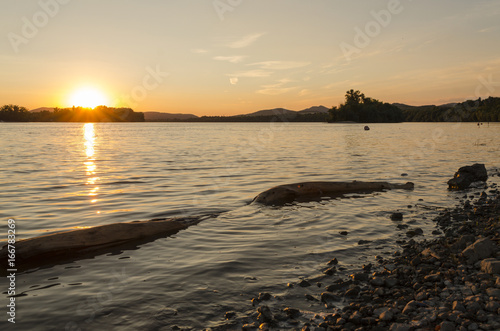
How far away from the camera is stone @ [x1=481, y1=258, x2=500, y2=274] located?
653 centimetres

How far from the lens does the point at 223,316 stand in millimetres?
6086

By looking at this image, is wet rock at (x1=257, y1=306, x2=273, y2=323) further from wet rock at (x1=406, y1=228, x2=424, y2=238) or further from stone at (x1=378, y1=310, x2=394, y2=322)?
wet rock at (x1=406, y1=228, x2=424, y2=238)

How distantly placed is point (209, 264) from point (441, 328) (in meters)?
5.04

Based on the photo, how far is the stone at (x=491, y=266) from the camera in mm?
6527

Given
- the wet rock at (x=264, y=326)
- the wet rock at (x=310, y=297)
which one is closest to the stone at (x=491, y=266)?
the wet rock at (x=310, y=297)

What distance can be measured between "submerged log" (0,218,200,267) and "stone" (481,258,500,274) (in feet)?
26.3

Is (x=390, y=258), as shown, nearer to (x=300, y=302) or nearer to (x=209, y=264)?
(x=300, y=302)

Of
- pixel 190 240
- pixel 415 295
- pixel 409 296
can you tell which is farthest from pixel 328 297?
pixel 190 240

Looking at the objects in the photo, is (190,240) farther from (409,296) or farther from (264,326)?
(409,296)

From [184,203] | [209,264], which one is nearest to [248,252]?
[209,264]

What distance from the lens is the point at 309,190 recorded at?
50.9 ft

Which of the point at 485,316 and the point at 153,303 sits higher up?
the point at 485,316

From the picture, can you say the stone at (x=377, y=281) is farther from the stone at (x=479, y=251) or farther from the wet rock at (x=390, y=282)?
the stone at (x=479, y=251)

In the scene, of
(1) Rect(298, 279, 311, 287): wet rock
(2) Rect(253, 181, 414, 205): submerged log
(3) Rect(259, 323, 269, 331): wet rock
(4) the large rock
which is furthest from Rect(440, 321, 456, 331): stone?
(4) the large rock
